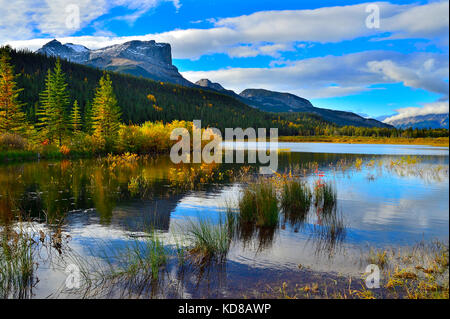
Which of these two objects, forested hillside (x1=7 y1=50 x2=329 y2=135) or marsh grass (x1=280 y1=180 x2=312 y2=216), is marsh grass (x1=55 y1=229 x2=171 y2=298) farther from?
forested hillside (x1=7 y1=50 x2=329 y2=135)

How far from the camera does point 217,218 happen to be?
41.2 feet

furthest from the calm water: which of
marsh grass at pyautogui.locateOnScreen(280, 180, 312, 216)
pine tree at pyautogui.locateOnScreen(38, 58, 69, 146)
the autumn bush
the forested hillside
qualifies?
the forested hillside

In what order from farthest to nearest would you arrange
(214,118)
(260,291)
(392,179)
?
(214,118) → (392,179) → (260,291)

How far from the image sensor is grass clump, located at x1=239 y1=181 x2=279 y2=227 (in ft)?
37.7

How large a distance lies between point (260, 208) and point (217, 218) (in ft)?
5.97

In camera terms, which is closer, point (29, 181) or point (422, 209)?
point (422, 209)

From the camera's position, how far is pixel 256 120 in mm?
187000

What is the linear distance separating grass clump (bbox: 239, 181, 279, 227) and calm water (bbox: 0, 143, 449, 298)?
51 centimetres

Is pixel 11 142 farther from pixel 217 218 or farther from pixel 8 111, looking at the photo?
pixel 217 218

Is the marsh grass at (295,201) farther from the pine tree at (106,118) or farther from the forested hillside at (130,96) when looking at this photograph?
the forested hillside at (130,96)

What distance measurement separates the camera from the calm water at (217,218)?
741 cm
